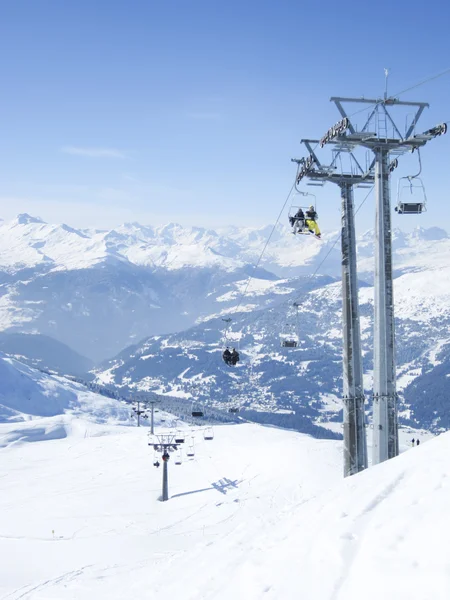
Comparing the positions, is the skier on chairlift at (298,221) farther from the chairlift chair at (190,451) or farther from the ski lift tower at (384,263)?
the chairlift chair at (190,451)

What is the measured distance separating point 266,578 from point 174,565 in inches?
238

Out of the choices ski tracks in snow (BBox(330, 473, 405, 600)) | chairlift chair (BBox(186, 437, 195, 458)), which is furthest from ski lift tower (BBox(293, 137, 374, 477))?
chairlift chair (BBox(186, 437, 195, 458))

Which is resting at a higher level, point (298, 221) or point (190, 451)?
point (298, 221)

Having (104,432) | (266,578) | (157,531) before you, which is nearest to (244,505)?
(157,531)

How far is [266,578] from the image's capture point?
12.0 meters

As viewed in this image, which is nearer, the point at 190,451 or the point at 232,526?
the point at 232,526

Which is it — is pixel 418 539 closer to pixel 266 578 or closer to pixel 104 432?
pixel 266 578

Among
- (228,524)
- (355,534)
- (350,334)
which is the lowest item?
(228,524)

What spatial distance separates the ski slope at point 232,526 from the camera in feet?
35.6

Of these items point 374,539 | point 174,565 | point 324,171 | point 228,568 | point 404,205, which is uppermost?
point 324,171

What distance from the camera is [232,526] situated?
98.3ft

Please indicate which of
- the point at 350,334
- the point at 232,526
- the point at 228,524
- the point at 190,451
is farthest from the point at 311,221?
the point at 190,451

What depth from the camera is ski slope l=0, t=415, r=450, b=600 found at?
10.9 meters

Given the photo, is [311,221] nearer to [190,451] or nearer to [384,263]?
[384,263]
